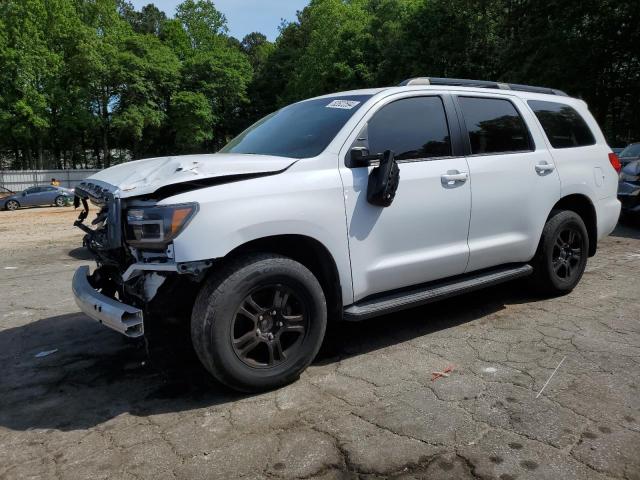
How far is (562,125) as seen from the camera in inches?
208

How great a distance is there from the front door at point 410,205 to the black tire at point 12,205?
28.5 m

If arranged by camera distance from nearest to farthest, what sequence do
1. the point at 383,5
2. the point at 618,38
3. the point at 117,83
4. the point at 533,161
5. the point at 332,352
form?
the point at 332,352 → the point at 533,161 → the point at 618,38 → the point at 383,5 → the point at 117,83

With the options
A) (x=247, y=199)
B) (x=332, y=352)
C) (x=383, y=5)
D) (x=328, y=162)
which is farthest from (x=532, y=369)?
(x=383, y=5)

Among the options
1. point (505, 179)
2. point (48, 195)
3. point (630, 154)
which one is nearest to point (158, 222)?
point (505, 179)

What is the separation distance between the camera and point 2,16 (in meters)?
42.4

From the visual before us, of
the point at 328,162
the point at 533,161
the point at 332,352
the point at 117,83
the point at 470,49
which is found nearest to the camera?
the point at 328,162

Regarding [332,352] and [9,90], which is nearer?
[332,352]

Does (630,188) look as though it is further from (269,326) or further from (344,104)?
(269,326)

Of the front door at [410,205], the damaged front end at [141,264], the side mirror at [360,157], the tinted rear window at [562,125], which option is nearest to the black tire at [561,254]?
the tinted rear window at [562,125]

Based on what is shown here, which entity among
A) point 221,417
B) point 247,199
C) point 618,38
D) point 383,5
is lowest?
point 221,417

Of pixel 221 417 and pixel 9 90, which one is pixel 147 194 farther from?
pixel 9 90

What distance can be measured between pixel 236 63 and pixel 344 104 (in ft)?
183

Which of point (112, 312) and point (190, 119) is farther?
point (190, 119)

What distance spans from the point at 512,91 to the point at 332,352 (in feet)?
9.55
